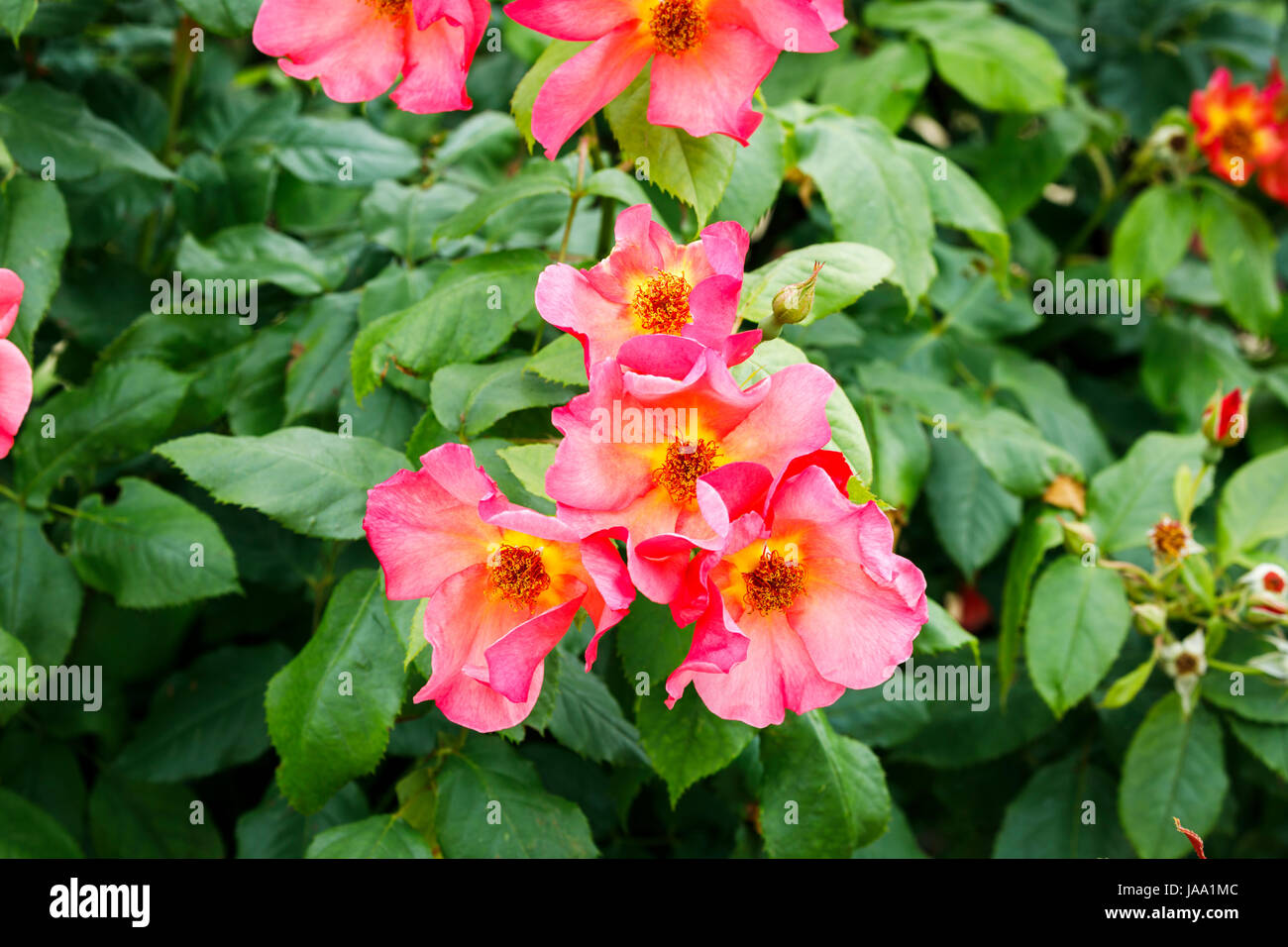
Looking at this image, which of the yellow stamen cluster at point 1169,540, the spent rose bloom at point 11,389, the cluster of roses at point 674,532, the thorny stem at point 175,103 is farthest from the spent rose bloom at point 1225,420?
the thorny stem at point 175,103

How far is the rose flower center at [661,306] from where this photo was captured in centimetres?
89

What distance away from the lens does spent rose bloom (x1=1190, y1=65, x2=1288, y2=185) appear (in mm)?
1794

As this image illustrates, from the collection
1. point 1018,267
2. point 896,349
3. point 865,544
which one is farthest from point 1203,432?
point 865,544

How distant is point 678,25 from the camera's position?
0.93 m

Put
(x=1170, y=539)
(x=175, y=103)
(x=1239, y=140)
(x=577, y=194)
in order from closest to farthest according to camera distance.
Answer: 1. (x=577, y=194)
2. (x=1170, y=539)
3. (x=175, y=103)
4. (x=1239, y=140)

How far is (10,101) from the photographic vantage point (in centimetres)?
133

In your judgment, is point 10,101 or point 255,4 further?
point 10,101

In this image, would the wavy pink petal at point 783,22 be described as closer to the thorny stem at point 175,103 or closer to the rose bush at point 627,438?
the rose bush at point 627,438

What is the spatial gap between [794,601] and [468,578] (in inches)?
10.6

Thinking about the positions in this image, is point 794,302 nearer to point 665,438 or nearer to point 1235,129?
point 665,438

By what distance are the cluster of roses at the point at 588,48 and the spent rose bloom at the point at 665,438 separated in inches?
10.0

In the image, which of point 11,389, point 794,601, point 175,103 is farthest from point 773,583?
point 175,103
